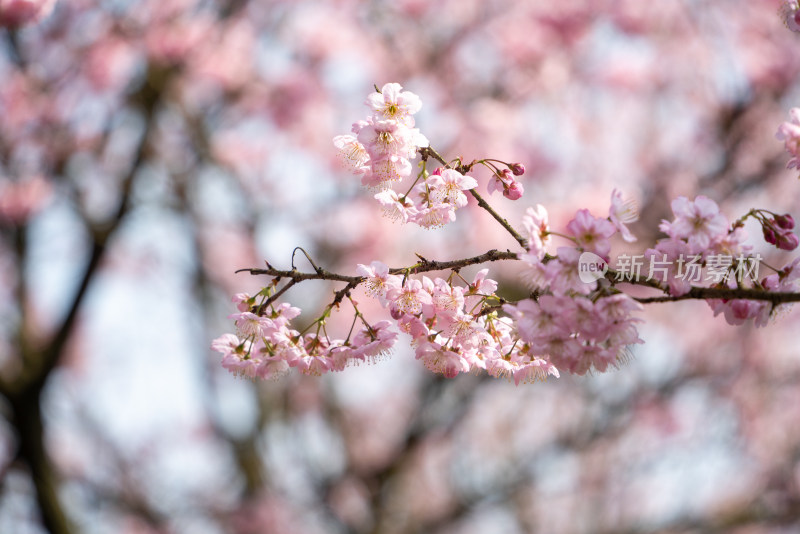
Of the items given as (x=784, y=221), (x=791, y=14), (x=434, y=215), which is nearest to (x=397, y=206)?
(x=434, y=215)

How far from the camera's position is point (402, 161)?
1.75 metres

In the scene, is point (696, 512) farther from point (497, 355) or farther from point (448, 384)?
point (497, 355)

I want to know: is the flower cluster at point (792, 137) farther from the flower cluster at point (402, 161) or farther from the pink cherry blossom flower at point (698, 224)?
the flower cluster at point (402, 161)

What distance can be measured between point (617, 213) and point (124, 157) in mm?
5017

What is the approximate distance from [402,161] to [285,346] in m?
0.51

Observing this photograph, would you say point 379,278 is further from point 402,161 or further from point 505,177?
point 505,177

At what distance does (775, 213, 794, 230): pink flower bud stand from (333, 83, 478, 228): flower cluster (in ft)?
2.25

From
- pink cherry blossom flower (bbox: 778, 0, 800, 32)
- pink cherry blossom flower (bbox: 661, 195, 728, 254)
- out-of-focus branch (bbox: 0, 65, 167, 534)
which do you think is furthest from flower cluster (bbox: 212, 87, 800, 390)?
out-of-focus branch (bbox: 0, 65, 167, 534)

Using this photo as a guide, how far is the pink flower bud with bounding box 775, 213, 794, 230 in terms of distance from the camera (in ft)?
5.56

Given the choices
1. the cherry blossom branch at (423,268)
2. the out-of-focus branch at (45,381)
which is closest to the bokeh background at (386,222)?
the out-of-focus branch at (45,381)

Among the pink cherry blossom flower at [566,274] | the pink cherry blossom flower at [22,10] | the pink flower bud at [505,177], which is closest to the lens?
the pink cherry blossom flower at [566,274]

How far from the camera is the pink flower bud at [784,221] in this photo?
169 centimetres

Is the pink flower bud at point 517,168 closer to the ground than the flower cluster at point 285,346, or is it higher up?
higher up

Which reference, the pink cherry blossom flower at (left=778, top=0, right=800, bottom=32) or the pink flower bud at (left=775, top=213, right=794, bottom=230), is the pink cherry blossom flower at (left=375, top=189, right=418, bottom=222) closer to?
the pink flower bud at (left=775, top=213, right=794, bottom=230)
